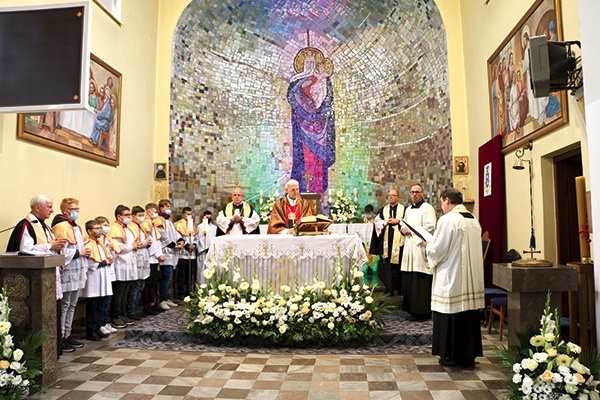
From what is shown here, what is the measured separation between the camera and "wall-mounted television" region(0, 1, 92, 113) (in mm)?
4656

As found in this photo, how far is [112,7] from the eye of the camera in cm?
807

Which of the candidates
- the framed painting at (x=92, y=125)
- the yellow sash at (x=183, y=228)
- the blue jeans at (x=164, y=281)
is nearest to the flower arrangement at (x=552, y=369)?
the framed painting at (x=92, y=125)

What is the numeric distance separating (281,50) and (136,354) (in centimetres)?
809

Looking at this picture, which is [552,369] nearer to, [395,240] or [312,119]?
[395,240]

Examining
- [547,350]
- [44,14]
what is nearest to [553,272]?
[547,350]

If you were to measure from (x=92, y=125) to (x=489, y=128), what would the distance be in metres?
6.38

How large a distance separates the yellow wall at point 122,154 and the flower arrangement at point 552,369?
17.4 feet

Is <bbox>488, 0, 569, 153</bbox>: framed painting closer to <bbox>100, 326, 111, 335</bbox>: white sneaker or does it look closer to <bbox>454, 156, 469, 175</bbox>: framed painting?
<bbox>454, 156, 469, 175</bbox>: framed painting

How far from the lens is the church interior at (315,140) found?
176 inches

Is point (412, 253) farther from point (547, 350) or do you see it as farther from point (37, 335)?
point (37, 335)

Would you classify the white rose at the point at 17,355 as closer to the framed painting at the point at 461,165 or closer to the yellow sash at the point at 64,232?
the yellow sash at the point at 64,232

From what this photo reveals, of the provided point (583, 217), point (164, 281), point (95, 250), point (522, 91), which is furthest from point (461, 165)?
point (95, 250)

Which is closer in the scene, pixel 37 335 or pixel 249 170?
pixel 37 335

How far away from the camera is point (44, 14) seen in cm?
479
